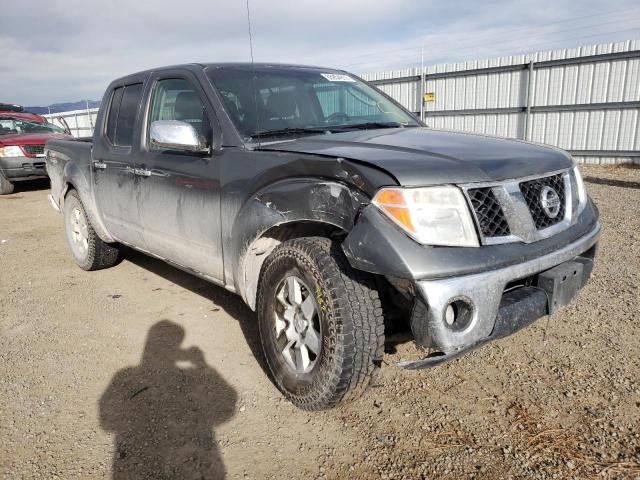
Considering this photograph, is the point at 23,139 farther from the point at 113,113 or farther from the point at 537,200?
the point at 537,200

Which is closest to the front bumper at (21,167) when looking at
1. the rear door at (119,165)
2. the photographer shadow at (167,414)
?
the rear door at (119,165)

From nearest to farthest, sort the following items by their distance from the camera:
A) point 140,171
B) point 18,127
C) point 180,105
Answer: point 180,105
point 140,171
point 18,127

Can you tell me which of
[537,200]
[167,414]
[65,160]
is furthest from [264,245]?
[65,160]

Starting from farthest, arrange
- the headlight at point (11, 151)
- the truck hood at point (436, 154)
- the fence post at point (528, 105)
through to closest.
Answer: the fence post at point (528, 105)
the headlight at point (11, 151)
the truck hood at point (436, 154)

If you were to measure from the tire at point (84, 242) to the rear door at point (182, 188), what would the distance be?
1.27 m

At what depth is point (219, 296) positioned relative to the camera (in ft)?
13.8

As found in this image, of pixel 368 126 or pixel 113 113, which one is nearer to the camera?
pixel 368 126

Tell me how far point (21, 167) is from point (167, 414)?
10282 millimetres

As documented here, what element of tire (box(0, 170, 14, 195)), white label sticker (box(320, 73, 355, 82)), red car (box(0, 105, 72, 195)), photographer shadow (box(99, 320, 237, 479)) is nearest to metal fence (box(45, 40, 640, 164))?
red car (box(0, 105, 72, 195))

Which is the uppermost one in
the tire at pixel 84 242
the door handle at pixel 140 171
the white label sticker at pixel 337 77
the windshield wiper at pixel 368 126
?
the white label sticker at pixel 337 77

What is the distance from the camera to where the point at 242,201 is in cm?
272

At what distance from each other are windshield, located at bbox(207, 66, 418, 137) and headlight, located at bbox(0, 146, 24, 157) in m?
9.48

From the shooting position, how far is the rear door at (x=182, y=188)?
3.00 metres

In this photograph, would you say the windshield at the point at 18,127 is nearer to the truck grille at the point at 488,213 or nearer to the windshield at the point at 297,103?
the windshield at the point at 297,103
